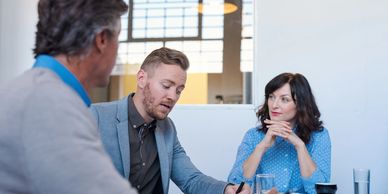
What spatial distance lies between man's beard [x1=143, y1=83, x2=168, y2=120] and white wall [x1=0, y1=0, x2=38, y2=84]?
1.38 metres

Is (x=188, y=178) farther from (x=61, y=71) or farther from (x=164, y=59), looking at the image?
(x=61, y=71)

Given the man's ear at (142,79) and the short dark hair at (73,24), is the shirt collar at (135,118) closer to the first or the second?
the man's ear at (142,79)

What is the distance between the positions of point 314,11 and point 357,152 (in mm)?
851

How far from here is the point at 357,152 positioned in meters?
2.52

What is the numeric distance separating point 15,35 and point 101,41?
2235 mm

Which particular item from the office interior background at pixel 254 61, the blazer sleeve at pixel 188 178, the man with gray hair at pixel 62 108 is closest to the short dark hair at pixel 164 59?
the blazer sleeve at pixel 188 178

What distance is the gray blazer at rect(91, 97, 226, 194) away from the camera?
158cm

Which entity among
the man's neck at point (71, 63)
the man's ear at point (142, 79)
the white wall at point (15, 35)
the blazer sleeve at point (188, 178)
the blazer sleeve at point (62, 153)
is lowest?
the blazer sleeve at point (188, 178)

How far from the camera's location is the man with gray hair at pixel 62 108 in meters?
0.62

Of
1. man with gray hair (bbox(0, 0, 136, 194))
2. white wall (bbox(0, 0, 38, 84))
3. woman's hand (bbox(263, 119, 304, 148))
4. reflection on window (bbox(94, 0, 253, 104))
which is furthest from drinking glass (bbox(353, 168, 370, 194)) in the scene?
white wall (bbox(0, 0, 38, 84))

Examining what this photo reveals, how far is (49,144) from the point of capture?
2.02 feet

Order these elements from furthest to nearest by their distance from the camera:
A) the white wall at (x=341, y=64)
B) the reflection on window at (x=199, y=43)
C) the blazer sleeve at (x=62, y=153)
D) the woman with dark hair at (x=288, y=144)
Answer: the reflection on window at (x=199, y=43), the white wall at (x=341, y=64), the woman with dark hair at (x=288, y=144), the blazer sleeve at (x=62, y=153)

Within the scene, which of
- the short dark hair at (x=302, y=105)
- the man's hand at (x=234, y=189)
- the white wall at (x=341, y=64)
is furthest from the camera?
the white wall at (x=341, y=64)

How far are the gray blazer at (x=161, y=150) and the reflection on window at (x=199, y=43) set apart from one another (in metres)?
0.95
